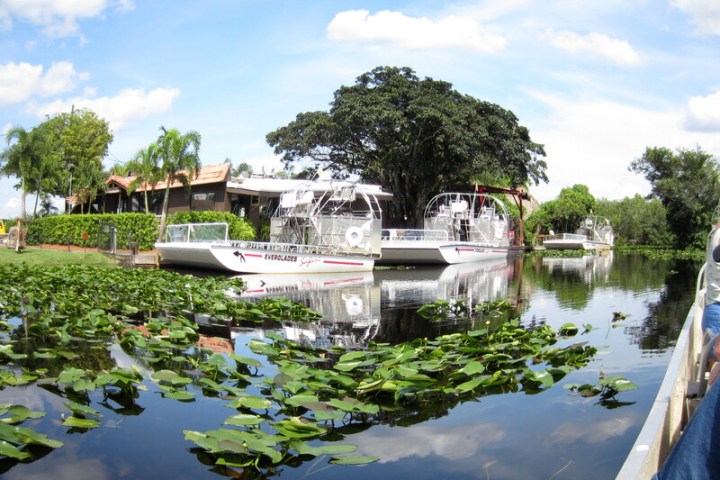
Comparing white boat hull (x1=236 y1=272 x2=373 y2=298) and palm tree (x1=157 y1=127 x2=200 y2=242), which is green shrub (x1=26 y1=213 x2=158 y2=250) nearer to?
palm tree (x1=157 y1=127 x2=200 y2=242)

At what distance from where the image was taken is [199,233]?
67.7ft

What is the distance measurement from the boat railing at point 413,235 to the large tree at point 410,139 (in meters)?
4.55

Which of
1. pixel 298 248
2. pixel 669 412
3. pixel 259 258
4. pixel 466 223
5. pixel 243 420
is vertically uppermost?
pixel 466 223

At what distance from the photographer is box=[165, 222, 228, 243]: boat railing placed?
66.4 feet

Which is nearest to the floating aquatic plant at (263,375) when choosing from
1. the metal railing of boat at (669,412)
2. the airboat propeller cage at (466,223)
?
the metal railing of boat at (669,412)

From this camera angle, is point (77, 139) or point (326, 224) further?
point (77, 139)

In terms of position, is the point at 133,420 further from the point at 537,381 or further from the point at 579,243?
the point at 579,243

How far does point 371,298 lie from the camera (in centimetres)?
1496

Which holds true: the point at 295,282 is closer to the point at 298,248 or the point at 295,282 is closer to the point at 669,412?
the point at 298,248

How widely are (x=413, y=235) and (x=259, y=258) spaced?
10.1 metres

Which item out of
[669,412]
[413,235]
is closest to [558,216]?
[413,235]

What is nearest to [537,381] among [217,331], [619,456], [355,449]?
[619,456]

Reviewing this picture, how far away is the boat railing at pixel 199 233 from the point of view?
20.2 meters

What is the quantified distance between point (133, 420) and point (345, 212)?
1995cm
